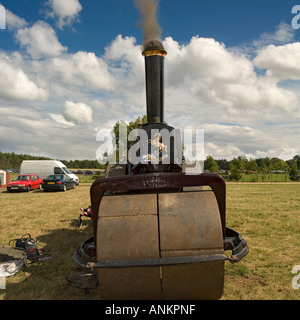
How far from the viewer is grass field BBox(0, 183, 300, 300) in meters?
4.07

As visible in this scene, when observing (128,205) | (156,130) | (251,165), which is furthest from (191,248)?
(251,165)

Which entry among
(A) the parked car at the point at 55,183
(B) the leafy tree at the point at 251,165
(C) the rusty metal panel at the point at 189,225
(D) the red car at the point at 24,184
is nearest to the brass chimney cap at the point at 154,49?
(C) the rusty metal panel at the point at 189,225

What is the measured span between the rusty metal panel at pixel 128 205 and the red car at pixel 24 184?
1777 cm

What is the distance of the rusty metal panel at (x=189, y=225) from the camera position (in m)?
2.87

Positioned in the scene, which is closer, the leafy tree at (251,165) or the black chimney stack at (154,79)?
the black chimney stack at (154,79)

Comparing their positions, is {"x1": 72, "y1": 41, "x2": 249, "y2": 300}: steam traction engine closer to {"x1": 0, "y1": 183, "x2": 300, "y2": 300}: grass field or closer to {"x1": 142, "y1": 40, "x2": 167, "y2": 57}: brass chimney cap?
{"x1": 0, "y1": 183, "x2": 300, "y2": 300}: grass field

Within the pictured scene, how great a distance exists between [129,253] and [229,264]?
9.68 ft

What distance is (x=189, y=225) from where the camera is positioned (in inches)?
115

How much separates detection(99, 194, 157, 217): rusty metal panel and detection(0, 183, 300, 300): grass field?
64.1 inches

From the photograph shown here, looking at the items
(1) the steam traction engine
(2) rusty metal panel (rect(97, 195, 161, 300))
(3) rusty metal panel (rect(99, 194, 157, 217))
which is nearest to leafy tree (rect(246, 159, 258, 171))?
(1) the steam traction engine

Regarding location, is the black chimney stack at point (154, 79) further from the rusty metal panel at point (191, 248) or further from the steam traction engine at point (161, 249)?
the rusty metal panel at point (191, 248)

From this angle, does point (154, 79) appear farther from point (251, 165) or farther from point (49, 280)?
point (251, 165)
